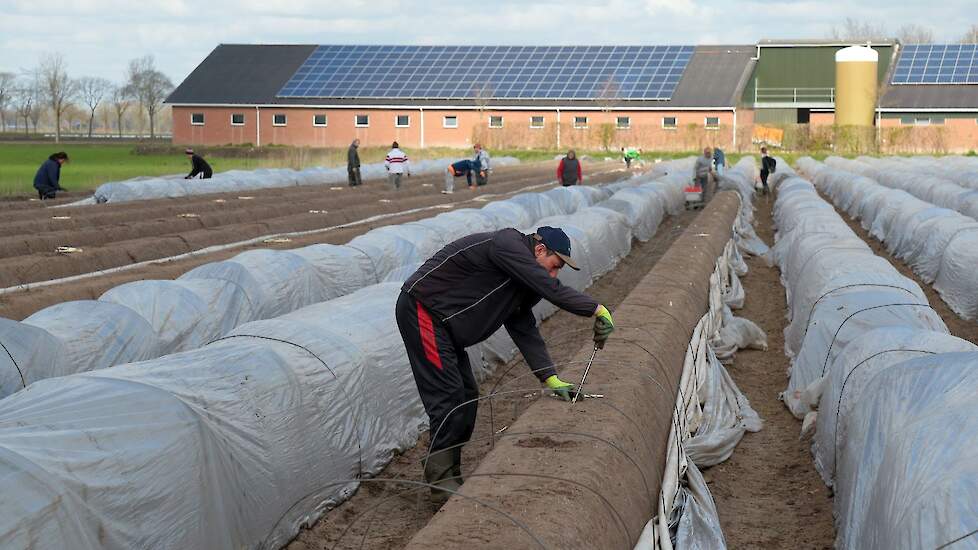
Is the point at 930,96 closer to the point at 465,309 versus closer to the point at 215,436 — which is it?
the point at 465,309

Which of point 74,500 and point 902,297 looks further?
point 902,297

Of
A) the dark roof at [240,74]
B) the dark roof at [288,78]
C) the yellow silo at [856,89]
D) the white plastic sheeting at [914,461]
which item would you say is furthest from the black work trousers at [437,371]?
the dark roof at [240,74]

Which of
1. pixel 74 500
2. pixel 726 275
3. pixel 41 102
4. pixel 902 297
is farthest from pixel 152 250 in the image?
pixel 41 102

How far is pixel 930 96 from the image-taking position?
57656 millimetres

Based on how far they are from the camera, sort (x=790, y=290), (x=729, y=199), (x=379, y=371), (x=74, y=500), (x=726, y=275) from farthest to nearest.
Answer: (x=729, y=199), (x=726, y=275), (x=790, y=290), (x=379, y=371), (x=74, y=500)

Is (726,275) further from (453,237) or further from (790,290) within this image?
(453,237)

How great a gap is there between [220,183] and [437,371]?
24300 mm

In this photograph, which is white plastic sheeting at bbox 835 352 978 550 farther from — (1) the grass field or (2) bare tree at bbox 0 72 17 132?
(2) bare tree at bbox 0 72 17 132

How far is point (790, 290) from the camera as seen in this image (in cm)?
1488

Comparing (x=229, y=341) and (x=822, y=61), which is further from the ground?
(x=822, y=61)

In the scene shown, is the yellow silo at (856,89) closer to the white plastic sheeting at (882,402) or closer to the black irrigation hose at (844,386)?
the white plastic sheeting at (882,402)

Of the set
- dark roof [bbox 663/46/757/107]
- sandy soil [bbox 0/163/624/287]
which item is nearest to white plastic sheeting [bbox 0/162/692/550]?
sandy soil [bbox 0/163/624/287]

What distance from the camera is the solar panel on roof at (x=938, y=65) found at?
58.6 m

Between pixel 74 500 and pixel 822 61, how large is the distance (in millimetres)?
63648
